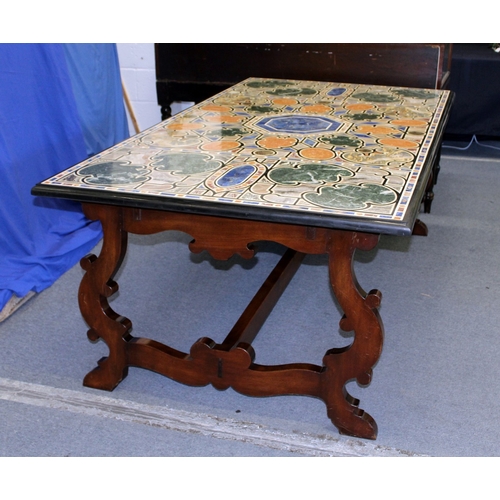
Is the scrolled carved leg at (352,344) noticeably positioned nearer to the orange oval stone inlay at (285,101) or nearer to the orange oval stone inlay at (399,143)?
the orange oval stone inlay at (399,143)

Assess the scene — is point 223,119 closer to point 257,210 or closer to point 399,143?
point 399,143

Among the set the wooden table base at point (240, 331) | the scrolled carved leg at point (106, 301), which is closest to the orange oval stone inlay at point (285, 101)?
the wooden table base at point (240, 331)

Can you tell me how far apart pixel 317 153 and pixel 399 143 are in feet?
0.93

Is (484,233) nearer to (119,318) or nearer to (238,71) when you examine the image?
(238,71)

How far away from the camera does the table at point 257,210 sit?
151 centimetres

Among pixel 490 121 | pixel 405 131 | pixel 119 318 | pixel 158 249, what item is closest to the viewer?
pixel 119 318

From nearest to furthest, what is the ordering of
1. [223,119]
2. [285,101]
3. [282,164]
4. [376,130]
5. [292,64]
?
[282,164]
[376,130]
[223,119]
[285,101]
[292,64]

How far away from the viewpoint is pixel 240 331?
6.09 feet

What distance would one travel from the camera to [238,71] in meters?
3.40

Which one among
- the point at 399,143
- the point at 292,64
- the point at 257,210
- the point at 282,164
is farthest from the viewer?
the point at 292,64

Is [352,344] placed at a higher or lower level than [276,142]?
Result: lower

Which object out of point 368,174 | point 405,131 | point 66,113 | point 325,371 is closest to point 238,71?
point 66,113

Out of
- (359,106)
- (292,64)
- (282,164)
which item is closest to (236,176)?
(282,164)
